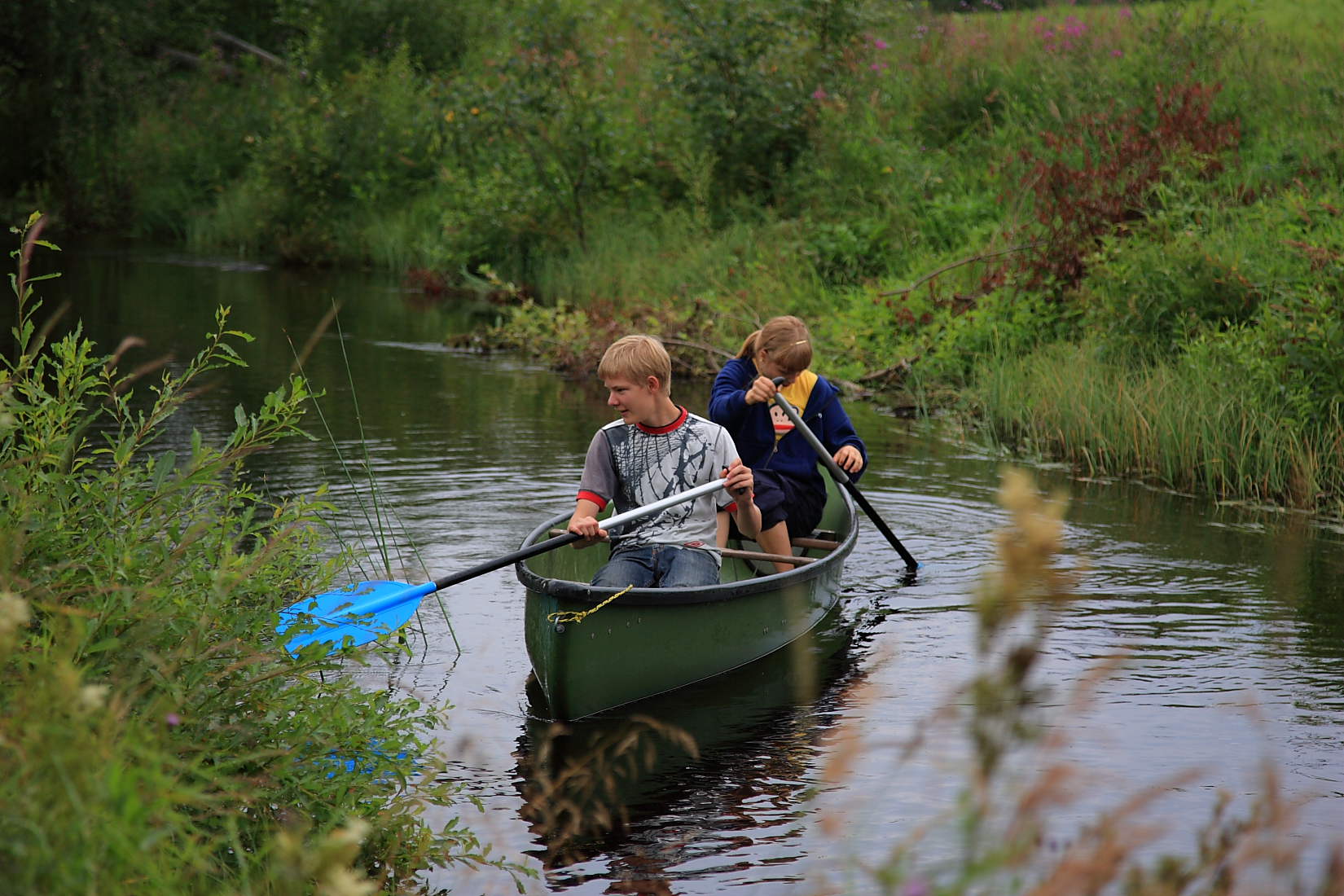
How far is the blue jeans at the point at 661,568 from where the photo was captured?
5.23 meters

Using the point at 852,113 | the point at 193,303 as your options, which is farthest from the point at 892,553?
the point at 193,303

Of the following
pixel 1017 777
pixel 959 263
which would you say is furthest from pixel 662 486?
pixel 959 263

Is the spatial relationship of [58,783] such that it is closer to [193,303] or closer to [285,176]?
[193,303]

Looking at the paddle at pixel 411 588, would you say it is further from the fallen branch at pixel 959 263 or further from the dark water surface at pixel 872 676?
the fallen branch at pixel 959 263

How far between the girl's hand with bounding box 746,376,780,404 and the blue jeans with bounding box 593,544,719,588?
911mm

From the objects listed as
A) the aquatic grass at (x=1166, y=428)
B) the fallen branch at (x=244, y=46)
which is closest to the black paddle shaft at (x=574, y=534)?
the aquatic grass at (x=1166, y=428)

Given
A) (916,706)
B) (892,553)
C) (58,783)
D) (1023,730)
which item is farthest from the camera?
(892,553)

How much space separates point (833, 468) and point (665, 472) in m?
1.39

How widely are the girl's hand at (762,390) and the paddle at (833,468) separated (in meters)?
0.06

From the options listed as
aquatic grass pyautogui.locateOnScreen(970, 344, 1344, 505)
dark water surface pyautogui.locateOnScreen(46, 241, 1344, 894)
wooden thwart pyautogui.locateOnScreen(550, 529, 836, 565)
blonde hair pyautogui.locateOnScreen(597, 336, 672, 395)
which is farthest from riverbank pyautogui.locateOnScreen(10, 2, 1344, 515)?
blonde hair pyautogui.locateOnScreen(597, 336, 672, 395)

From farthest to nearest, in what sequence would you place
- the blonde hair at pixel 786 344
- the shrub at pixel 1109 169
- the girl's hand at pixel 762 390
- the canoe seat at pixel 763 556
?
the shrub at pixel 1109 169, the blonde hair at pixel 786 344, the girl's hand at pixel 762 390, the canoe seat at pixel 763 556

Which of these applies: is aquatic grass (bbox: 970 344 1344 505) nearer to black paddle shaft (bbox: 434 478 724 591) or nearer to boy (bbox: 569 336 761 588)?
boy (bbox: 569 336 761 588)

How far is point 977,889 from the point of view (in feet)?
8.31

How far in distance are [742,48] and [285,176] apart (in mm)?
9653
